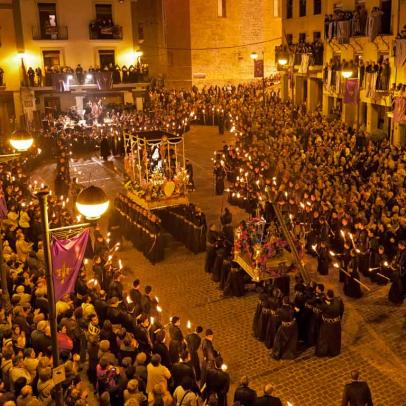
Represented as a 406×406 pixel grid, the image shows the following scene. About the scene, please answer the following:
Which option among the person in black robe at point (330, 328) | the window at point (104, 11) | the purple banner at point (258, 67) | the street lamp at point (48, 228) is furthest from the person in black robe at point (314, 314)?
the purple banner at point (258, 67)

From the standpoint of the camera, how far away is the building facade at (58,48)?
1416 inches

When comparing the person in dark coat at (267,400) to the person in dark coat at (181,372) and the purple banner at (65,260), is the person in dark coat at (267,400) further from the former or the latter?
the purple banner at (65,260)

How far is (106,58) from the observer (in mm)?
38906

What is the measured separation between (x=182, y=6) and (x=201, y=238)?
104 ft

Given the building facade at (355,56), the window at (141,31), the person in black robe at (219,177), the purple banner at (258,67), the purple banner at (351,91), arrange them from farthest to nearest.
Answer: the window at (141,31), the purple banner at (258,67), the purple banner at (351,91), the building facade at (355,56), the person in black robe at (219,177)

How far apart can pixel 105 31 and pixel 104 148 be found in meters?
11.5

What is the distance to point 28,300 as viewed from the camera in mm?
11305

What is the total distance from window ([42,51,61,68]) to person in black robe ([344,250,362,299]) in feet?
95.1

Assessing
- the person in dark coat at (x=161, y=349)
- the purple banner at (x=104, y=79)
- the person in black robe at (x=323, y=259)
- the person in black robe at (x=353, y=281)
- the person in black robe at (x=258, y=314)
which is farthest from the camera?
the purple banner at (x=104, y=79)

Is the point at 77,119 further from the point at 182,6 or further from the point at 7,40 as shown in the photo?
the point at 182,6

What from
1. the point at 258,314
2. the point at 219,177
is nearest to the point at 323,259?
the point at 258,314

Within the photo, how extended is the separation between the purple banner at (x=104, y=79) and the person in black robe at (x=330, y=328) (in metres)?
28.7

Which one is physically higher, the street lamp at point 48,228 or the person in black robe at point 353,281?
the street lamp at point 48,228

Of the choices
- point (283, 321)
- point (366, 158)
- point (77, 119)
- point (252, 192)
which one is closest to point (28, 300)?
point (283, 321)
